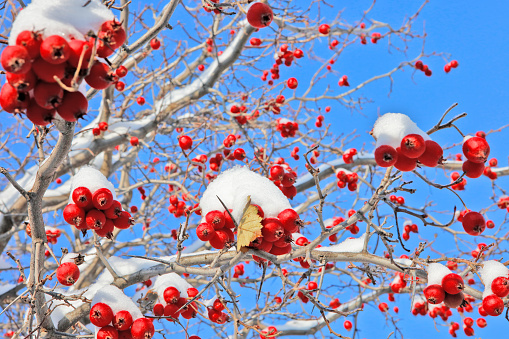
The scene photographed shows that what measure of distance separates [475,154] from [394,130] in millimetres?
498

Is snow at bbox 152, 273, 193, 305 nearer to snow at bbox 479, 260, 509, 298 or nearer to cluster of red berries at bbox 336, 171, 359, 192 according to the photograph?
snow at bbox 479, 260, 509, 298

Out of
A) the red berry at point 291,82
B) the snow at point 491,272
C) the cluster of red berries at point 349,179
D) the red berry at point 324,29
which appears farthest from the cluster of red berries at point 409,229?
the red berry at point 324,29

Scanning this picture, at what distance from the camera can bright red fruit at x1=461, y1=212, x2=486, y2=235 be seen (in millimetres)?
2666

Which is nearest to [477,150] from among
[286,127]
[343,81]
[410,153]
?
[410,153]

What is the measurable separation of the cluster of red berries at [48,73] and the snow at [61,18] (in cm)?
7

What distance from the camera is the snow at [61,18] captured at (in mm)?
1613

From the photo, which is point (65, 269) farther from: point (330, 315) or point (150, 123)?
point (330, 315)

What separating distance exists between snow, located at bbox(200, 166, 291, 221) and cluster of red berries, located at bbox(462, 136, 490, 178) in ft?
3.67

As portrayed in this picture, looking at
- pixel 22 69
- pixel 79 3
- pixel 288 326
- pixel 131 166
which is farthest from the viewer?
pixel 131 166

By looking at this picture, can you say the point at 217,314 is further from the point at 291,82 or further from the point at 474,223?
the point at 291,82

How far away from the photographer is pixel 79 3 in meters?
1.79

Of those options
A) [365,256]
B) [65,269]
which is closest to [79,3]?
[65,269]

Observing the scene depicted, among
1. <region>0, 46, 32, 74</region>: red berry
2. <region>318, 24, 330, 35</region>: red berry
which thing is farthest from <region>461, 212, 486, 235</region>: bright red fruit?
<region>318, 24, 330, 35</region>: red berry

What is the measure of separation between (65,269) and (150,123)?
4157 millimetres
